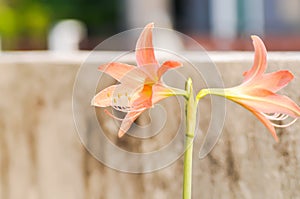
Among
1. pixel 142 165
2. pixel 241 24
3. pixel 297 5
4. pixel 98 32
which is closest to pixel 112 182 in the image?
pixel 142 165

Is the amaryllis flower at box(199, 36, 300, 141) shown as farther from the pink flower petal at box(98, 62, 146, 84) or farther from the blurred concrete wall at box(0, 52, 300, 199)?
the blurred concrete wall at box(0, 52, 300, 199)

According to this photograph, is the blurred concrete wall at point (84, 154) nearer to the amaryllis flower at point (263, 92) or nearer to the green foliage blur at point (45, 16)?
the amaryllis flower at point (263, 92)

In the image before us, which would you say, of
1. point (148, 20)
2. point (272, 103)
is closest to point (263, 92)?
point (272, 103)

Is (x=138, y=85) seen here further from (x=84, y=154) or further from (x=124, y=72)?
(x=84, y=154)

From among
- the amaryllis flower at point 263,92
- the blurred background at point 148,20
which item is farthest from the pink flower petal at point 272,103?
the blurred background at point 148,20

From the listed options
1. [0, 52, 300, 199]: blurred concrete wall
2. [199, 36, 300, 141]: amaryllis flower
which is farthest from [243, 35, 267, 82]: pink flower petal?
[0, 52, 300, 199]: blurred concrete wall

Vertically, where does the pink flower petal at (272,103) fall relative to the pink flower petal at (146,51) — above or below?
below

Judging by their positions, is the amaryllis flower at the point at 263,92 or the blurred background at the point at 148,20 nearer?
the amaryllis flower at the point at 263,92
